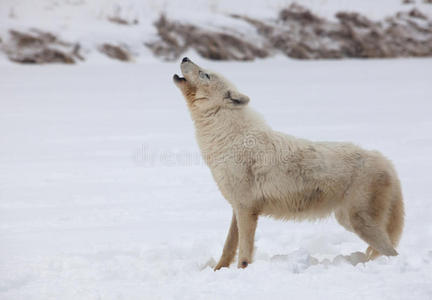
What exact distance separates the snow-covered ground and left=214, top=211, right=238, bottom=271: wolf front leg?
20 cm

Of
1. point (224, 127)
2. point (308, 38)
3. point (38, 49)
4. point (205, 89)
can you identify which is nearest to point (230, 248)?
point (224, 127)

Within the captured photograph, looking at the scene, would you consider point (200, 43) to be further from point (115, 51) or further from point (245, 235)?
point (245, 235)

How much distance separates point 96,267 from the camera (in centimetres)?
476

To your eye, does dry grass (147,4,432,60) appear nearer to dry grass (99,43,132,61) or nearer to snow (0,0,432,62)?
snow (0,0,432,62)

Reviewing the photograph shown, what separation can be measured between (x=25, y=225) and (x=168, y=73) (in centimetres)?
1166

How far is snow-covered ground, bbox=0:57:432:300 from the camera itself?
4141 millimetres

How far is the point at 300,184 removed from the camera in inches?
193

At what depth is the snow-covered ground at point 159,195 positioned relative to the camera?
414 cm

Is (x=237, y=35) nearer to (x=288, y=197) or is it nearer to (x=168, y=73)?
(x=168, y=73)

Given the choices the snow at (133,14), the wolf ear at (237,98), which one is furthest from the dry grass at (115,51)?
the wolf ear at (237,98)

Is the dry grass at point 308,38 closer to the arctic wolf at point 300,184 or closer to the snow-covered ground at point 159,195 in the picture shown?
the snow-covered ground at point 159,195

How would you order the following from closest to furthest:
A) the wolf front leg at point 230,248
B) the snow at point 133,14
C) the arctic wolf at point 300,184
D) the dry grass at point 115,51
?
the arctic wolf at point 300,184, the wolf front leg at point 230,248, the dry grass at point 115,51, the snow at point 133,14

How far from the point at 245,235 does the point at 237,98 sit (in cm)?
119

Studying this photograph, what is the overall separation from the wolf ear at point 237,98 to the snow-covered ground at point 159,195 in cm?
135
